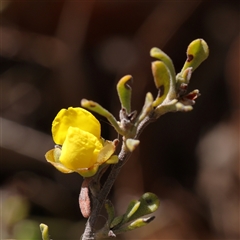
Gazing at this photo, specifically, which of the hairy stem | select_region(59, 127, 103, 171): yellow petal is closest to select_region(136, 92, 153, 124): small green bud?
the hairy stem

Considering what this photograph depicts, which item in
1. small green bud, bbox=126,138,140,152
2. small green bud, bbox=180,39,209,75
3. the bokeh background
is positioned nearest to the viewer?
small green bud, bbox=126,138,140,152

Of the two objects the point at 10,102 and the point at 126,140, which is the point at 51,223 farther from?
the point at 126,140

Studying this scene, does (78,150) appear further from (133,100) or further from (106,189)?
(133,100)

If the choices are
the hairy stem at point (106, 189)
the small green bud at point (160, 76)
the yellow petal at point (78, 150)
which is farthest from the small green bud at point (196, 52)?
the yellow petal at point (78, 150)

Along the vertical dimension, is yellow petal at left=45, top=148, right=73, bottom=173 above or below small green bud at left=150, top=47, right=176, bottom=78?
below

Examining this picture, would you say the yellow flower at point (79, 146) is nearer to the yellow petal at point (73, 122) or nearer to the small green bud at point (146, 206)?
the yellow petal at point (73, 122)

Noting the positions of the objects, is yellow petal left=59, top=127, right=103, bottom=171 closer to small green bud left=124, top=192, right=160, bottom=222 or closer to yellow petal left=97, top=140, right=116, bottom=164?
yellow petal left=97, top=140, right=116, bottom=164

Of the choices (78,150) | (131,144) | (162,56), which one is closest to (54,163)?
(78,150)

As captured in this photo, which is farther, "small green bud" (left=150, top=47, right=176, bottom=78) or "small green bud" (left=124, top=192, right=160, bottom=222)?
"small green bud" (left=124, top=192, right=160, bottom=222)
